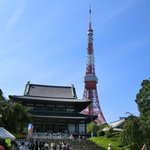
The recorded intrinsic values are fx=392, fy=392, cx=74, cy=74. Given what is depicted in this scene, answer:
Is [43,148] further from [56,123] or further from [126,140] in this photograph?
[56,123]

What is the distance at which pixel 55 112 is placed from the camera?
6328 centimetres

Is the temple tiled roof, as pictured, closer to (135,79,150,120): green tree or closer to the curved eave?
the curved eave

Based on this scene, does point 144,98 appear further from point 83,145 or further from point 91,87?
point 91,87

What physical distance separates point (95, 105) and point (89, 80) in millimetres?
5771

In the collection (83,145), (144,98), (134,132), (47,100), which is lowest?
(83,145)

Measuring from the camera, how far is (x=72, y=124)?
6331 centimetres

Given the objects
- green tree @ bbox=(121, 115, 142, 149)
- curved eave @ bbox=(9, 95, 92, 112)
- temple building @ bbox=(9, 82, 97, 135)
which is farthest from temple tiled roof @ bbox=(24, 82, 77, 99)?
green tree @ bbox=(121, 115, 142, 149)

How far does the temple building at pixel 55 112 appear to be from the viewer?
2416 inches

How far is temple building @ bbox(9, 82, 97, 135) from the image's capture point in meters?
61.4

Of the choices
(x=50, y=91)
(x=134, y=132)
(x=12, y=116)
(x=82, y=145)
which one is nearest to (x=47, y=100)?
(x=50, y=91)

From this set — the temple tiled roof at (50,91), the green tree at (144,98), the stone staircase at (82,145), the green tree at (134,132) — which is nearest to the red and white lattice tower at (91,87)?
the temple tiled roof at (50,91)

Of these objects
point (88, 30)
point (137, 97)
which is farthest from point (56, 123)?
point (88, 30)

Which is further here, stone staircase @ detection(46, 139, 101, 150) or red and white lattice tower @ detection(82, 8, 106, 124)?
red and white lattice tower @ detection(82, 8, 106, 124)

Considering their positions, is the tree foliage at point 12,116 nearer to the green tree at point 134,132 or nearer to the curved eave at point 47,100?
the green tree at point 134,132
